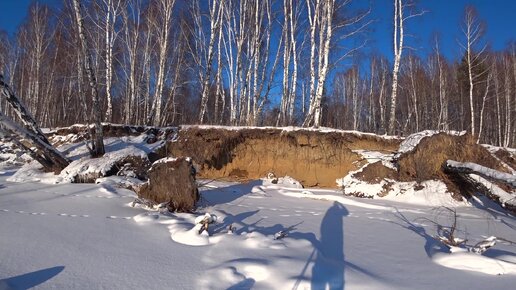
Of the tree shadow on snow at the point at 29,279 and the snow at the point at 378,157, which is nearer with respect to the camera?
the tree shadow on snow at the point at 29,279

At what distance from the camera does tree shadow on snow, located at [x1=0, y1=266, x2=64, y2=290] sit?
102 inches

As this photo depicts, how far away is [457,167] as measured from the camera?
7.79m

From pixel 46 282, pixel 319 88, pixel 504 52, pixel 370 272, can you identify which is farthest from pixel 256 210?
pixel 504 52

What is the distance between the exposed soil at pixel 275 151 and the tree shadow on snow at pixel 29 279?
841 centimetres

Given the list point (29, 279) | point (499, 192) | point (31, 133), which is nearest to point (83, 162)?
point (31, 133)

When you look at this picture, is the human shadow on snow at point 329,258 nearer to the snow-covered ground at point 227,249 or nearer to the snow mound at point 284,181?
the snow-covered ground at point 227,249

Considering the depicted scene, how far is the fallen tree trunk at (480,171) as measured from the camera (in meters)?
6.19

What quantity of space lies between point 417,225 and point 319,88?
25.5ft

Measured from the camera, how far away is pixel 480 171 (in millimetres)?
6906

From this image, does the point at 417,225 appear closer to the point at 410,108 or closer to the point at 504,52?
the point at 410,108

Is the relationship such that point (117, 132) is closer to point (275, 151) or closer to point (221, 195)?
point (275, 151)

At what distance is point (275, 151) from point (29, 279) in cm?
919

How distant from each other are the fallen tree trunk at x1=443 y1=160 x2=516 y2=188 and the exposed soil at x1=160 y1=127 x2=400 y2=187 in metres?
3.12

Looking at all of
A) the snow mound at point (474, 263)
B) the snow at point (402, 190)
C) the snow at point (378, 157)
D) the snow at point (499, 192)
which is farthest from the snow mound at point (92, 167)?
the snow at point (499, 192)
